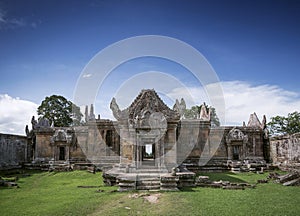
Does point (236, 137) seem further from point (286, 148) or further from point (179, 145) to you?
point (179, 145)

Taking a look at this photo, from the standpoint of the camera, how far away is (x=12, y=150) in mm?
23234

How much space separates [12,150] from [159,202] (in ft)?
62.6

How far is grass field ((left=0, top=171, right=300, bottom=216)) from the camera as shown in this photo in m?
8.55

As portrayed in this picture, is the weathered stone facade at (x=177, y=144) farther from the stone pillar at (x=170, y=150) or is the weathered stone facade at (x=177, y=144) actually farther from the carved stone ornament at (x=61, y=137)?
the stone pillar at (x=170, y=150)

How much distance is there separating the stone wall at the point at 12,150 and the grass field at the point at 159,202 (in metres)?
11.2

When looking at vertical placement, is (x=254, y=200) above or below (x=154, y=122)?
below

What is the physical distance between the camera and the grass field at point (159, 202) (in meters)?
8.55

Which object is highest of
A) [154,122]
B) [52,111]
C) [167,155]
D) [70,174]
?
[52,111]

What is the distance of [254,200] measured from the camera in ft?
32.5

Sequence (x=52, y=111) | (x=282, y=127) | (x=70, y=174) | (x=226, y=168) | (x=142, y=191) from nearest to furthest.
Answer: (x=142, y=191)
(x=70, y=174)
(x=226, y=168)
(x=282, y=127)
(x=52, y=111)

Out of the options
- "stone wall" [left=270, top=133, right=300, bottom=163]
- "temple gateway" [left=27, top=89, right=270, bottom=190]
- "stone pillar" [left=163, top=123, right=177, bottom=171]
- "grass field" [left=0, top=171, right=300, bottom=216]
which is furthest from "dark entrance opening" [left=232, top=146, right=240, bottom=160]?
"grass field" [left=0, top=171, right=300, bottom=216]

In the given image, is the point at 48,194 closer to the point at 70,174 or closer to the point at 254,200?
the point at 70,174

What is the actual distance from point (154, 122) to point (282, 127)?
26275 millimetres

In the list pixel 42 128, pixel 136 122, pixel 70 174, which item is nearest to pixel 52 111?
pixel 42 128
